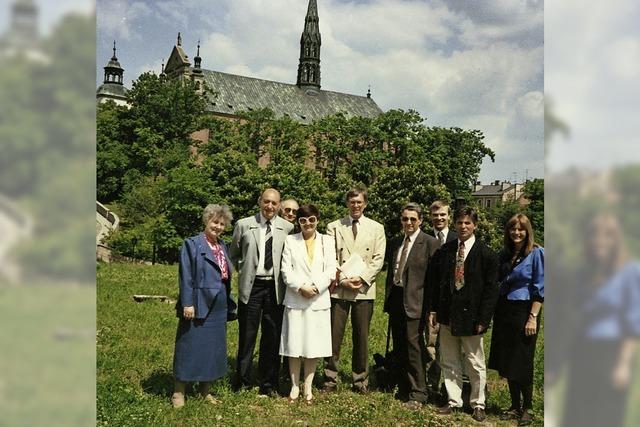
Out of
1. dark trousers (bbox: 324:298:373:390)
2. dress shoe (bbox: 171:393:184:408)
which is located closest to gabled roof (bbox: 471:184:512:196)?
dark trousers (bbox: 324:298:373:390)

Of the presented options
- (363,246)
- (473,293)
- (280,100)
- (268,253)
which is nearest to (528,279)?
(473,293)

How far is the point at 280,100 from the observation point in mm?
23219

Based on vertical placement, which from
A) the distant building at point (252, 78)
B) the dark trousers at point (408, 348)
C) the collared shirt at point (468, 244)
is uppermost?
the distant building at point (252, 78)

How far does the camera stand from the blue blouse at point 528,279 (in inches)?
206

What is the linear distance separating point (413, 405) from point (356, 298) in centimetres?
114

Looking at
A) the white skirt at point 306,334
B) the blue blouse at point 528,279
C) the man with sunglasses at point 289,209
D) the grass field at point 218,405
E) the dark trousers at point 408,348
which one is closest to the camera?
the blue blouse at point 528,279

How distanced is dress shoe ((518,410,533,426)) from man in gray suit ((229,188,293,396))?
2.30 m

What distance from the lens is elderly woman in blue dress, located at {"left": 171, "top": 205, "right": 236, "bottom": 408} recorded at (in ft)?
17.8

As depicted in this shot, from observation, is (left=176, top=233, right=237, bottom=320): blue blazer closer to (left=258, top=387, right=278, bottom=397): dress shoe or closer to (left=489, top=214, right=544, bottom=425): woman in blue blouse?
(left=258, top=387, right=278, bottom=397): dress shoe

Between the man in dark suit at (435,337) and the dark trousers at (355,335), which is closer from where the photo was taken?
the man in dark suit at (435,337)

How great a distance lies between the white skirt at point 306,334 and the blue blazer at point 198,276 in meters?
0.79
